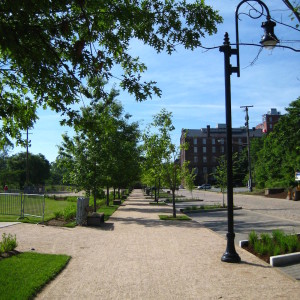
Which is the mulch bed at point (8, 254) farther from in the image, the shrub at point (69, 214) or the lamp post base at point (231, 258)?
the shrub at point (69, 214)

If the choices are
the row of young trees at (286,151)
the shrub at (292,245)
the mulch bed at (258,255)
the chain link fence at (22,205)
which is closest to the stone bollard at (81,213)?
the chain link fence at (22,205)

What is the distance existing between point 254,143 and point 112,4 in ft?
306

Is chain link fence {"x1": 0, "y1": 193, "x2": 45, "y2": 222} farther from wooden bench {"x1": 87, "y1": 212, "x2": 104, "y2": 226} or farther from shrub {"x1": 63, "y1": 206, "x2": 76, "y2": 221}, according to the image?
wooden bench {"x1": 87, "y1": 212, "x2": 104, "y2": 226}

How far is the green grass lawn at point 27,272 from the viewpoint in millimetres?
5762

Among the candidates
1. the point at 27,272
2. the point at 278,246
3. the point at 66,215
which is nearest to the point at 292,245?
the point at 278,246

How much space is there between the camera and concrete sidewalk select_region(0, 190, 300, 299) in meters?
6.10

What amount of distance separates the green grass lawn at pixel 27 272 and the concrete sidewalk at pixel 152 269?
0.17 metres

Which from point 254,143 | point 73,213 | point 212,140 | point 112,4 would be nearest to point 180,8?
point 112,4

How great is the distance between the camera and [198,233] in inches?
531

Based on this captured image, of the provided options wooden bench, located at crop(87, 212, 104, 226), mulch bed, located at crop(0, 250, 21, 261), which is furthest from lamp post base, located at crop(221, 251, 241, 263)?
wooden bench, located at crop(87, 212, 104, 226)

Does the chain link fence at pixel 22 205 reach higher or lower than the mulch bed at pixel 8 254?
higher

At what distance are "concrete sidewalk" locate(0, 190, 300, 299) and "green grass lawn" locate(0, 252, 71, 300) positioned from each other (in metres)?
0.17

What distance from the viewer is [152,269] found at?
778 cm

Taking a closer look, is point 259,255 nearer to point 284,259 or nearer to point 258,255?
point 258,255
